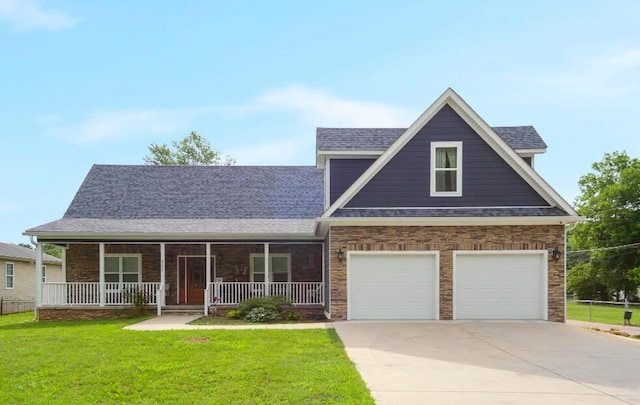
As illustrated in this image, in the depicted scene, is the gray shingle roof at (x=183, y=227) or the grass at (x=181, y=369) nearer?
the grass at (x=181, y=369)

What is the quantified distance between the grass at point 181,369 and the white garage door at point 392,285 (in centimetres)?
272

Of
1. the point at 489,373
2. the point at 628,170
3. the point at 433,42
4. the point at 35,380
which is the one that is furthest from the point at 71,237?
the point at 628,170

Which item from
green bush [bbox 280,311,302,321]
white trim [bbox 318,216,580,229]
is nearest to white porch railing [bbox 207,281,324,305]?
green bush [bbox 280,311,302,321]

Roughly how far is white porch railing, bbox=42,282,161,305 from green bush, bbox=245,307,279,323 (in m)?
4.25

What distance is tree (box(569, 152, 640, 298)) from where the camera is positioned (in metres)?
46.0

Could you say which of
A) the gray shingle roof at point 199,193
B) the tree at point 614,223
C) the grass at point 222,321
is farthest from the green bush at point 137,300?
the tree at point 614,223

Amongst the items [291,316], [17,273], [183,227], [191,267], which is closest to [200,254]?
[191,267]

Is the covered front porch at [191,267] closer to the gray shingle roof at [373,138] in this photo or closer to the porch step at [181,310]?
the porch step at [181,310]

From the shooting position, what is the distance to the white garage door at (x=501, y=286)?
15734mm

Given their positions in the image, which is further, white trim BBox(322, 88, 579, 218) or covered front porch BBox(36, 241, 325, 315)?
covered front porch BBox(36, 241, 325, 315)

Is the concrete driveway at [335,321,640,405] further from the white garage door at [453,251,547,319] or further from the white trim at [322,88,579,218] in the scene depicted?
the white trim at [322,88,579,218]

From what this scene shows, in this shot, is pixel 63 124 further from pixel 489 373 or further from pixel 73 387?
pixel 489 373

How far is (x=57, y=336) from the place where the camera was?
13.3 metres

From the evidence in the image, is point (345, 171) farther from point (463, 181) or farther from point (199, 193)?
point (199, 193)
